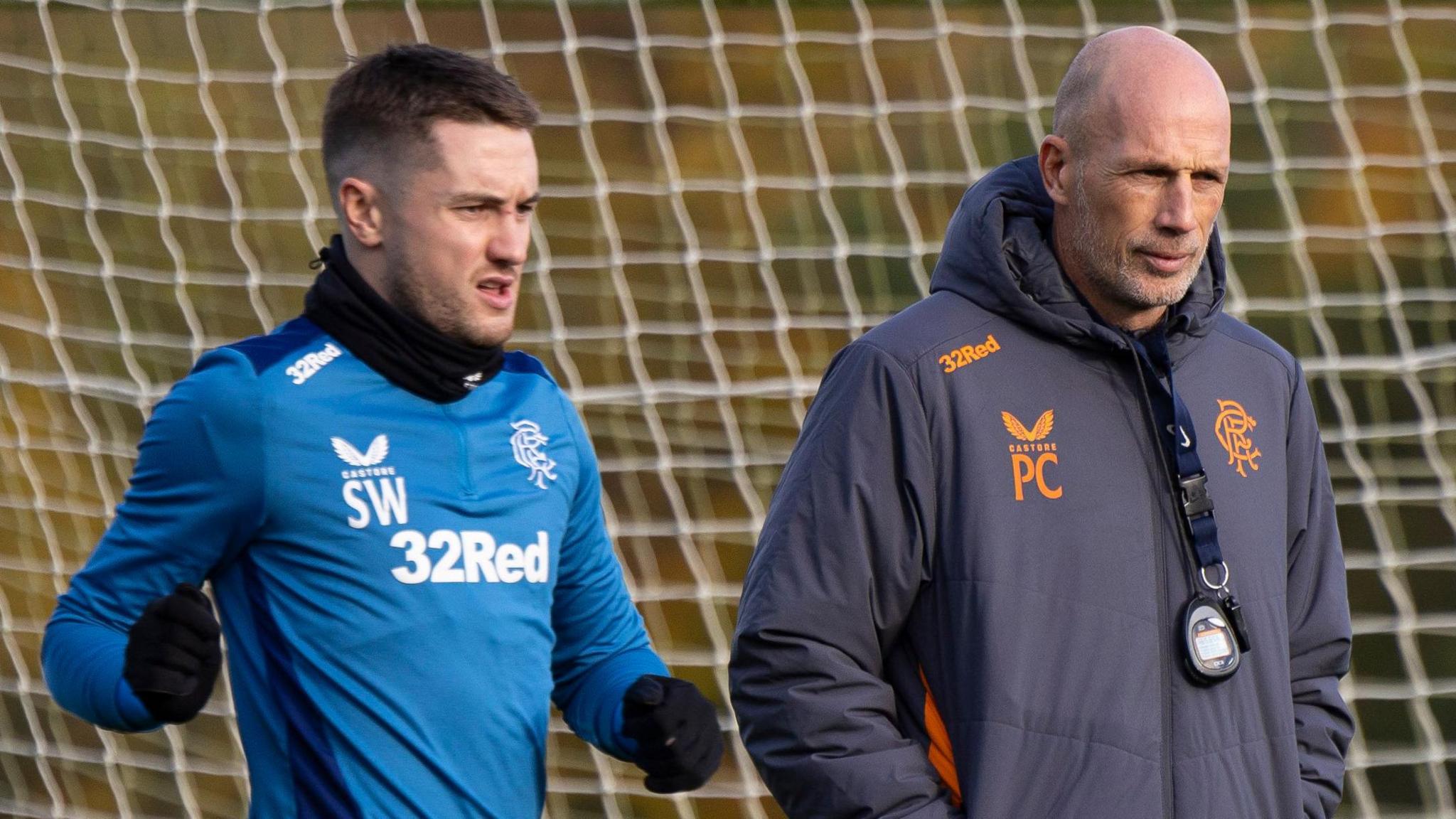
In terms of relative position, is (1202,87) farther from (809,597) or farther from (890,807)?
(890,807)

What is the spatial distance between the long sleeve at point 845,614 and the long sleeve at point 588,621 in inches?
7.0

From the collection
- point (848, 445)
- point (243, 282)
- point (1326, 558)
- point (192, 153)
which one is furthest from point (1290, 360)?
point (192, 153)

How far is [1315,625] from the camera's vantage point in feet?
7.29

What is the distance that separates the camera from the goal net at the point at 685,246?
14.7 ft

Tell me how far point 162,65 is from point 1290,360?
5549 mm

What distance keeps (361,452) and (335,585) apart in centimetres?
15

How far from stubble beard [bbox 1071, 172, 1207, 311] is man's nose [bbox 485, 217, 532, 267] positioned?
67cm

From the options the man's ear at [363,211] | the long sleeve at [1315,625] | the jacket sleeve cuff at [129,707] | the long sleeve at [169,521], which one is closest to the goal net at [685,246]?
the long sleeve at [1315,625]

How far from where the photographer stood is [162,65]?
22.4 feet

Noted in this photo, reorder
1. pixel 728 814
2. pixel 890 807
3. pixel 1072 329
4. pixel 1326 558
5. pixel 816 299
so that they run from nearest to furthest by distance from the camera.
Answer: pixel 890 807
pixel 1072 329
pixel 1326 558
pixel 728 814
pixel 816 299

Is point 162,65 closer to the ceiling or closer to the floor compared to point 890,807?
closer to the ceiling

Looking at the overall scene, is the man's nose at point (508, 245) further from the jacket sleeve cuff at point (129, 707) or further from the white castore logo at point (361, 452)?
the jacket sleeve cuff at point (129, 707)

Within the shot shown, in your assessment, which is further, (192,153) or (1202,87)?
(192,153)

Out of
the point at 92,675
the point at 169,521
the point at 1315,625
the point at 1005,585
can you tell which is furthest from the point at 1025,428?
the point at 92,675
